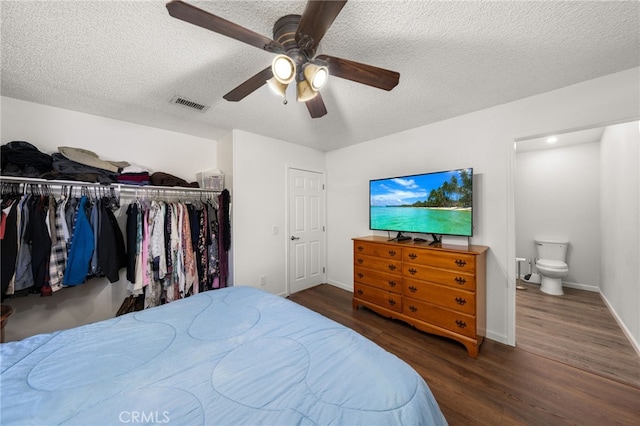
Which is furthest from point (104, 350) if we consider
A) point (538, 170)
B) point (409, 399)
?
point (538, 170)

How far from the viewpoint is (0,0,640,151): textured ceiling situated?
3.91ft

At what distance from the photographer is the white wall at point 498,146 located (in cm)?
181

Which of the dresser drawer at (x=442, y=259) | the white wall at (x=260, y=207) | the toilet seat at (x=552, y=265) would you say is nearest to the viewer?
the dresser drawer at (x=442, y=259)

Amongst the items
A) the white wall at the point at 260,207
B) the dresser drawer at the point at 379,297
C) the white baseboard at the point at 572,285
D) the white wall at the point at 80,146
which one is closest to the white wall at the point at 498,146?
the dresser drawer at the point at 379,297

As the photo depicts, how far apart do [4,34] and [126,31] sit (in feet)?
2.25

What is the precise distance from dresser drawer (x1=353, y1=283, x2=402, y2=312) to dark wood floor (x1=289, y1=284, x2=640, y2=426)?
0.30 metres

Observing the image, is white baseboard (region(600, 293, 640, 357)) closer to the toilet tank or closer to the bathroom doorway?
the bathroom doorway

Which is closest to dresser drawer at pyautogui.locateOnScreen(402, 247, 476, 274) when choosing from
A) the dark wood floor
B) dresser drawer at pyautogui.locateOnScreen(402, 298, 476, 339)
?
dresser drawer at pyautogui.locateOnScreen(402, 298, 476, 339)

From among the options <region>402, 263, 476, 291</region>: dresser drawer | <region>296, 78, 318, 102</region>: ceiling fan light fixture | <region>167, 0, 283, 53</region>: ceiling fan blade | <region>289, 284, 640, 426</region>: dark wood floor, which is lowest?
<region>289, 284, 640, 426</region>: dark wood floor

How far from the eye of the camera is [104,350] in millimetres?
1042

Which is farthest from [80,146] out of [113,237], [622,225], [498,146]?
[622,225]

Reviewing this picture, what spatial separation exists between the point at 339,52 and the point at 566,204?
4452 millimetres

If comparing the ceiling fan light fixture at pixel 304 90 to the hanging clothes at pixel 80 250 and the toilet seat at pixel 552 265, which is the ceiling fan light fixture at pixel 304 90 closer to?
the hanging clothes at pixel 80 250

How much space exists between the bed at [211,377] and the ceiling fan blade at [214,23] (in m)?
1.42
